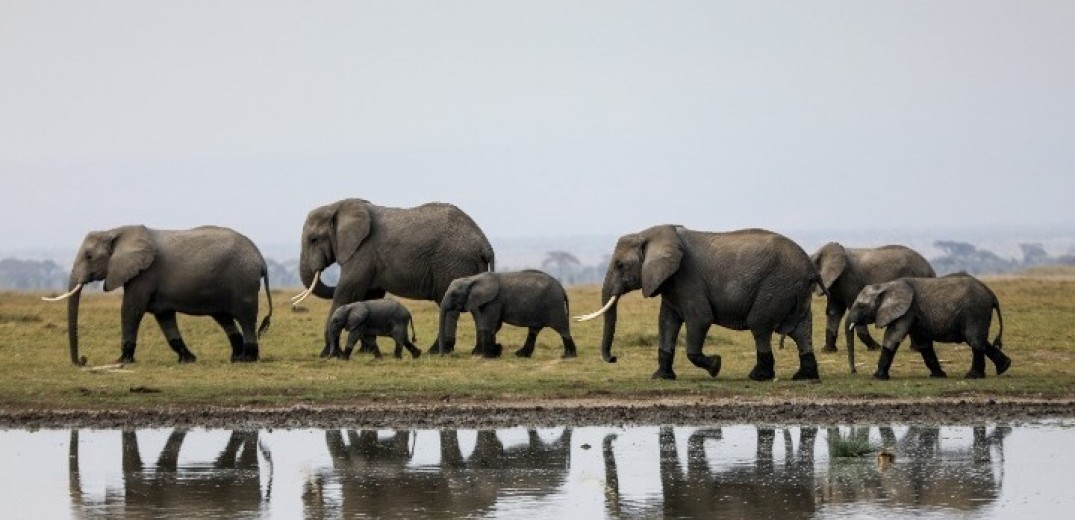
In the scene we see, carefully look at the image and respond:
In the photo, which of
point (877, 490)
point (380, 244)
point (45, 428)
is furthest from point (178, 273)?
point (877, 490)

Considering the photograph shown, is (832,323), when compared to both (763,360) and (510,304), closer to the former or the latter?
(510,304)

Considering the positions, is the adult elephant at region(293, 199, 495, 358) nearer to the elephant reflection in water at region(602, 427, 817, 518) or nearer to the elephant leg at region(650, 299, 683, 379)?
the elephant leg at region(650, 299, 683, 379)

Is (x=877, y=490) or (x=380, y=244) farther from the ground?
(x=380, y=244)

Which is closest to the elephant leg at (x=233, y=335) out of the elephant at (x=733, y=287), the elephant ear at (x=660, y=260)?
the elephant at (x=733, y=287)

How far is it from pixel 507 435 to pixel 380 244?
38.1 ft

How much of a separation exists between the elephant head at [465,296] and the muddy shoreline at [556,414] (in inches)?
253

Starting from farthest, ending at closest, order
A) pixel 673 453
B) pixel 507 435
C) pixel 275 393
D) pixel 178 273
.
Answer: pixel 178 273 < pixel 275 393 < pixel 507 435 < pixel 673 453

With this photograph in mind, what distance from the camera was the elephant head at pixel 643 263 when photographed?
2520 cm

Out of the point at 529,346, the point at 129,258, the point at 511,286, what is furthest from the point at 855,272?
the point at 129,258

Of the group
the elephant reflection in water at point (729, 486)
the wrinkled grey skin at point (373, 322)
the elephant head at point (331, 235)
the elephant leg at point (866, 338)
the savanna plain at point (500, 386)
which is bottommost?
the elephant reflection in water at point (729, 486)

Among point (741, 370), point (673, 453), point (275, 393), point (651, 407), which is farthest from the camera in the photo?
point (741, 370)

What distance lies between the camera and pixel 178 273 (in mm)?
29938

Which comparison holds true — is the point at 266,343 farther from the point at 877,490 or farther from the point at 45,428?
the point at 877,490

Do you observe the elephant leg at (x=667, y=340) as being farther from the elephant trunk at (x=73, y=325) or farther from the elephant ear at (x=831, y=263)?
the elephant trunk at (x=73, y=325)
